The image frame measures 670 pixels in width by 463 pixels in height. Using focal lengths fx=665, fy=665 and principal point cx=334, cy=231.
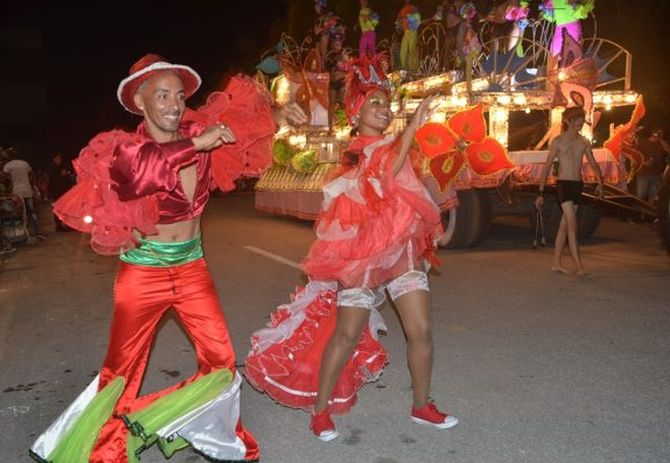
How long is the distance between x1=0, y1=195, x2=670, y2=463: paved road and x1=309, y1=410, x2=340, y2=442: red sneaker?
7 cm

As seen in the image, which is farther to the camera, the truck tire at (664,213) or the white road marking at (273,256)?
the white road marking at (273,256)

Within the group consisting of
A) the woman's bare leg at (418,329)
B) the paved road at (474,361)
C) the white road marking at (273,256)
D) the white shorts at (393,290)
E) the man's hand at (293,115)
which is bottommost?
the white road marking at (273,256)

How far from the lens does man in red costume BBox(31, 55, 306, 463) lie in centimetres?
278

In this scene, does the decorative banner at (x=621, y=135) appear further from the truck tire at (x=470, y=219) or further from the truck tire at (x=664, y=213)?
the truck tire at (x=664, y=213)

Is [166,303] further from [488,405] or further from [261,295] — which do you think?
[261,295]

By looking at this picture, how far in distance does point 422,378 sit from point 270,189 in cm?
1242

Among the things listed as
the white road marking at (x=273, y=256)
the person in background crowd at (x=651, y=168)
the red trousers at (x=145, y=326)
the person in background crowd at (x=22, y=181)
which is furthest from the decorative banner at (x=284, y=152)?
the red trousers at (x=145, y=326)

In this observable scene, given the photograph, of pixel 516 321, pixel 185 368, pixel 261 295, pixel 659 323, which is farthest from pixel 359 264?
pixel 261 295

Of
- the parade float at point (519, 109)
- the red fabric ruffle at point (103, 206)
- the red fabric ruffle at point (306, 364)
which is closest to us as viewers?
the red fabric ruffle at point (103, 206)

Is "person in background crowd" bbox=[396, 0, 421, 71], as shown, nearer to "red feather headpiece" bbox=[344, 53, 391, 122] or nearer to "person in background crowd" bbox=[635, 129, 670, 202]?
"person in background crowd" bbox=[635, 129, 670, 202]

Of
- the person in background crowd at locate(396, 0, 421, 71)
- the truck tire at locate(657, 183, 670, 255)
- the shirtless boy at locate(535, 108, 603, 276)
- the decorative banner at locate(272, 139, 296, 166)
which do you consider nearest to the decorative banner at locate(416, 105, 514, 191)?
the shirtless boy at locate(535, 108, 603, 276)

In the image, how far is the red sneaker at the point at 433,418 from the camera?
349cm

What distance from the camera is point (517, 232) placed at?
1152cm

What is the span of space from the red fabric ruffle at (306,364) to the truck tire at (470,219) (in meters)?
6.11
